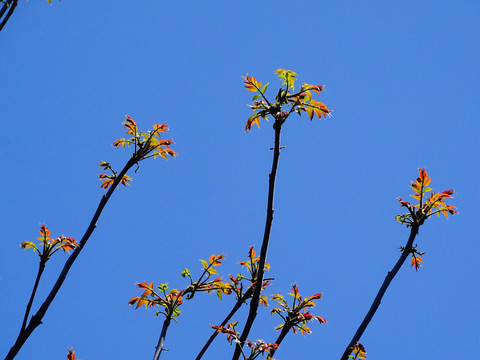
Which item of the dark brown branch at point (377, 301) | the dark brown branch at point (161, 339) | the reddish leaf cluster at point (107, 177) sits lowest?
the dark brown branch at point (161, 339)

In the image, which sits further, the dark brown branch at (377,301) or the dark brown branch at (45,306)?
the dark brown branch at (377,301)

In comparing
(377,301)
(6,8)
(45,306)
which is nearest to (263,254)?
(377,301)

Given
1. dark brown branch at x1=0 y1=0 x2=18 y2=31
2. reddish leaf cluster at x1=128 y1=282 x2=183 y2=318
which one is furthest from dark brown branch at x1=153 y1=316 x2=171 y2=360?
dark brown branch at x1=0 y1=0 x2=18 y2=31

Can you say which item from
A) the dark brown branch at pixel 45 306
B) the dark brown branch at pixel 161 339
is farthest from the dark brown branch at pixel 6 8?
the dark brown branch at pixel 161 339

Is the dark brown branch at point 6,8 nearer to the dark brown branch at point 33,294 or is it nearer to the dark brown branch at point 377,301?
the dark brown branch at point 33,294

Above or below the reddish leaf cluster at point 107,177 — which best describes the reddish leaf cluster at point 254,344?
below

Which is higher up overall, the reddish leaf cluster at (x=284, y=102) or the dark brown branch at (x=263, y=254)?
the reddish leaf cluster at (x=284, y=102)

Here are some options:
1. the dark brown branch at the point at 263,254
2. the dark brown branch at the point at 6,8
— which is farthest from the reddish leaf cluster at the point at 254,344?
the dark brown branch at the point at 6,8

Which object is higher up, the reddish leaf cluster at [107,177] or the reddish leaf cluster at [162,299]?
the reddish leaf cluster at [107,177]

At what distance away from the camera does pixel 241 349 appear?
3.45 m

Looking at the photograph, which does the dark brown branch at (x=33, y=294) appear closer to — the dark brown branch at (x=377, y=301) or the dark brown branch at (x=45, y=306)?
the dark brown branch at (x=45, y=306)

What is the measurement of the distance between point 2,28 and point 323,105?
2643 millimetres

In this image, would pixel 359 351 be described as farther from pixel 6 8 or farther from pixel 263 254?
pixel 6 8

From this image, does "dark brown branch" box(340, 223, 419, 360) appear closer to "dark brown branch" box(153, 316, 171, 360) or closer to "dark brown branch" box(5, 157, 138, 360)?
"dark brown branch" box(153, 316, 171, 360)
